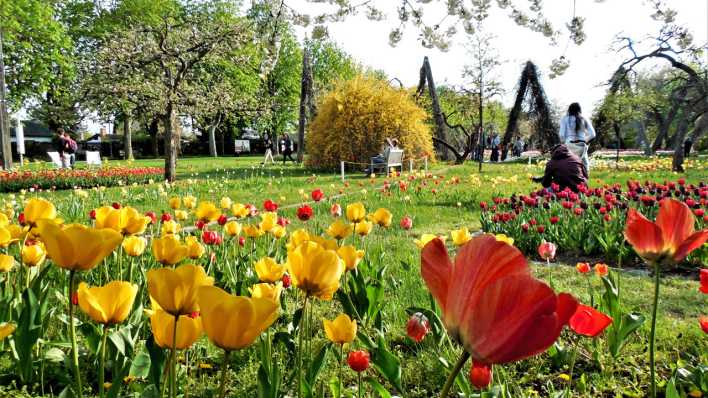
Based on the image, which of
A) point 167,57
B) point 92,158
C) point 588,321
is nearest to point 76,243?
point 588,321

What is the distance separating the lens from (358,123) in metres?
15.9

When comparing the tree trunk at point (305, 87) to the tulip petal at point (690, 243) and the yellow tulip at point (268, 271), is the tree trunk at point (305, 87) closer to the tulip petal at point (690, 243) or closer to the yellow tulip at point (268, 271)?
the yellow tulip at point (268, 271)

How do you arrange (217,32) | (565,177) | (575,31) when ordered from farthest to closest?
(217,32)
(565,177)
(575,31)

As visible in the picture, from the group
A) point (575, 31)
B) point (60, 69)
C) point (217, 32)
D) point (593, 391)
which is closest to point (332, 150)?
point (217, 32)

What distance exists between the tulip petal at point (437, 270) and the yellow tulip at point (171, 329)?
1.82 ft

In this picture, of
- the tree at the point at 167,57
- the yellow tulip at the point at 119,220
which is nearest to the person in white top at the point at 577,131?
the tree at the point at 167,57

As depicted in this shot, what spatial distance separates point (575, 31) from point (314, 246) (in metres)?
3.31

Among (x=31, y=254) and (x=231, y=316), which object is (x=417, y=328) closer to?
(x=231, y=316)

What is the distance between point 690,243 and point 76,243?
4.06 ft

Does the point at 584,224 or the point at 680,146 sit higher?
the point at 680,146

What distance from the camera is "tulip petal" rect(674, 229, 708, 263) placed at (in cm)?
100

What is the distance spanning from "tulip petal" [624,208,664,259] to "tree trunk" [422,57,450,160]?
20222mm

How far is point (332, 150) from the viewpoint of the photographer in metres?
16.0

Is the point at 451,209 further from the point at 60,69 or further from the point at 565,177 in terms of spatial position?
the point at 60,69
